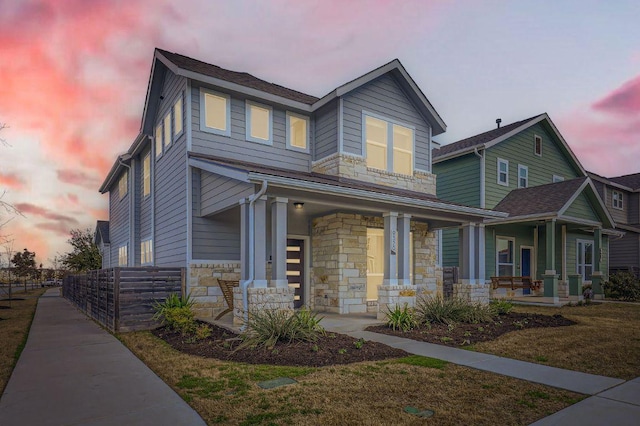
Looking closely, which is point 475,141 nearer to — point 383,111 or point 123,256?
point 383,111

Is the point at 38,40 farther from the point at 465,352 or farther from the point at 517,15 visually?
the point at 517,15

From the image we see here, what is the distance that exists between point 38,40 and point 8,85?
1.92 meters

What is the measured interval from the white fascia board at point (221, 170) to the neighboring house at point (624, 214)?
22472mm

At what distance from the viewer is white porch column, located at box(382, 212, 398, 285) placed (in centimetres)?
1044

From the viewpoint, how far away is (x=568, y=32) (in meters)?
13.4

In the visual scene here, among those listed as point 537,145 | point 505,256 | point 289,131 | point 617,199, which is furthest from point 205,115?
point 617,199

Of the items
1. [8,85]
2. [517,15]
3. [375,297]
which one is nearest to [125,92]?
[8,85]

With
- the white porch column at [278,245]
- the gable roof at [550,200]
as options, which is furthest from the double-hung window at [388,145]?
the gable roof at [550,200]

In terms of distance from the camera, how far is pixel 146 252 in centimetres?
1496

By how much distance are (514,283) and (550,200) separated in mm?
3570

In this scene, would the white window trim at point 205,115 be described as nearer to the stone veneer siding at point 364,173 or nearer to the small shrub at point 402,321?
the stone veneer siding at point 364,173

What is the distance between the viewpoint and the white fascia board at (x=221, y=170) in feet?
26.1

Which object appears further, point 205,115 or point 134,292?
point 205,115

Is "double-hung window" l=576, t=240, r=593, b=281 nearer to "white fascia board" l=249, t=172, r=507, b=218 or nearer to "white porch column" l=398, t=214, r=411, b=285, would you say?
"white fascia board" l=249, t=172, r=507, b=218
